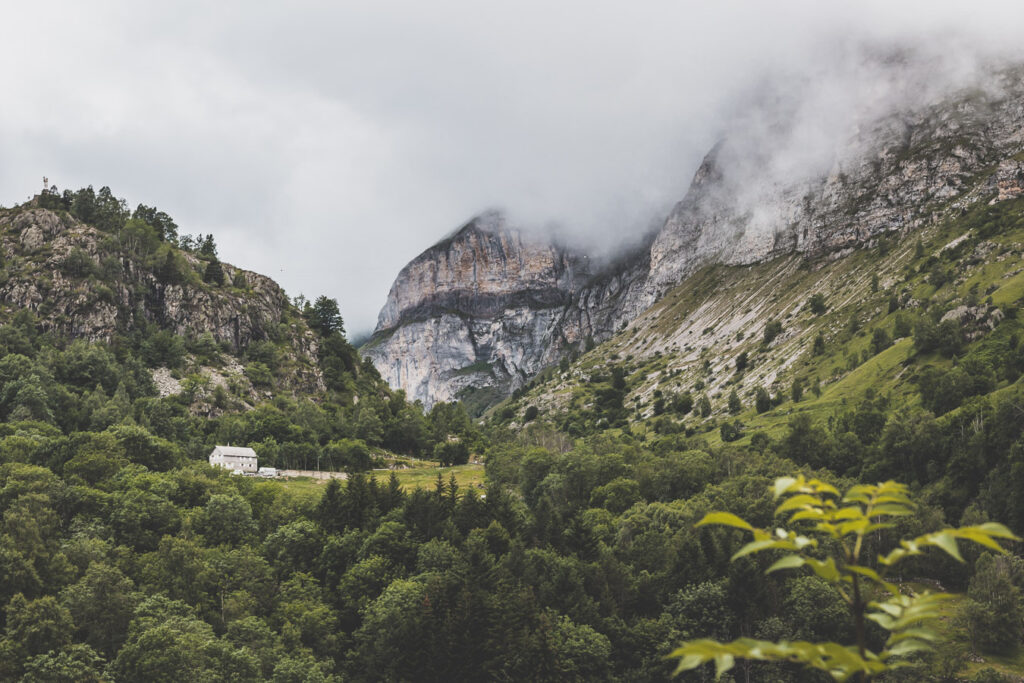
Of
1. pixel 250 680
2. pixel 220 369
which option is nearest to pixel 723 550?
pixel 250 680

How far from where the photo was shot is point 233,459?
140 metres

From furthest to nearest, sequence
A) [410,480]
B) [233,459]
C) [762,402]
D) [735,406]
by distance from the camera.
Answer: [735,406] → [762,402] → [233,459] → [410,480]

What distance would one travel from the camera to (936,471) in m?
112

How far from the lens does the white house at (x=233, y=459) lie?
139 metres

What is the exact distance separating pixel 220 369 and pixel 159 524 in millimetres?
91958

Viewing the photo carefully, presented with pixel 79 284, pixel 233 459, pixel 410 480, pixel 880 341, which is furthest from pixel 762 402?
pixel 79 284

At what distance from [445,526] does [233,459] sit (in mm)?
59094

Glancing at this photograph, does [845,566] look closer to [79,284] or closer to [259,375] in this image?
[259,375]

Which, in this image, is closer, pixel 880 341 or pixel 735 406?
pixel 880 341

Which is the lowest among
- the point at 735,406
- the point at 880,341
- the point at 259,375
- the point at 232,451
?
the point at 232,451

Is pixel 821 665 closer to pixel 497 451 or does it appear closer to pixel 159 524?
pixel 159 524

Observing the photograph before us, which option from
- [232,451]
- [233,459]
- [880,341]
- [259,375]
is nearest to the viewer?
[233,459]

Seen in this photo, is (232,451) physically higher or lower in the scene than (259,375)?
lower

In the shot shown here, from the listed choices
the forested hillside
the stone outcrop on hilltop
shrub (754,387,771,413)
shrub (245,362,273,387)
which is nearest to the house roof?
the forested hillside
